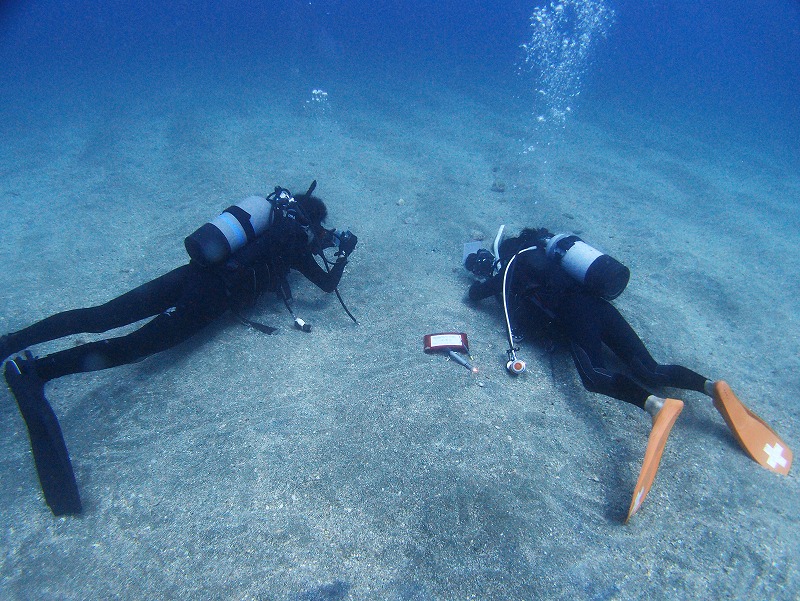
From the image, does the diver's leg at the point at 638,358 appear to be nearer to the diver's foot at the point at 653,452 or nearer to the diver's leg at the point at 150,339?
the diver's foot at the point at 653,452

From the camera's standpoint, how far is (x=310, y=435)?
4.03 m

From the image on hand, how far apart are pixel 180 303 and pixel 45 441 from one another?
174cm

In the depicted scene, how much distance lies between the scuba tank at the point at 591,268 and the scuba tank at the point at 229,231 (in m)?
4.02

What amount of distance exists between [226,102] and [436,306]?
1684 centimetres

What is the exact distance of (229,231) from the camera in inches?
188

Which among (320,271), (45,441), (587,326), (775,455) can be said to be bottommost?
(45,441)

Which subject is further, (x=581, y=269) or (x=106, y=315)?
(x=581, y=269)

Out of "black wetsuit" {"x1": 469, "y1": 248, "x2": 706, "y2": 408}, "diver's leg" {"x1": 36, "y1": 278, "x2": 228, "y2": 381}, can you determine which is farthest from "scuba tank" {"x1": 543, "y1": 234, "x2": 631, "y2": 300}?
"diver's leg" {"x1": 36, "y1": 278, "x2": 228, "y2": 381}

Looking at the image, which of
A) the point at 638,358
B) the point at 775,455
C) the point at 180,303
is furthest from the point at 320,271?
the point at 775,455

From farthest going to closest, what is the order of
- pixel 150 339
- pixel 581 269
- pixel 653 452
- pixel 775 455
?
pixel 581 269 → pixel 150 339 → pixel 775 455 → pixel 653 452

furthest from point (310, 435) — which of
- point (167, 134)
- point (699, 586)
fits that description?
point (167, 134)

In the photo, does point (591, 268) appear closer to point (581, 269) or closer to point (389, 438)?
point (581, 269)

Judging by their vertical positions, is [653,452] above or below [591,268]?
below

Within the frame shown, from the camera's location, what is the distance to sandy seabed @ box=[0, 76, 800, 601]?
295 cm
